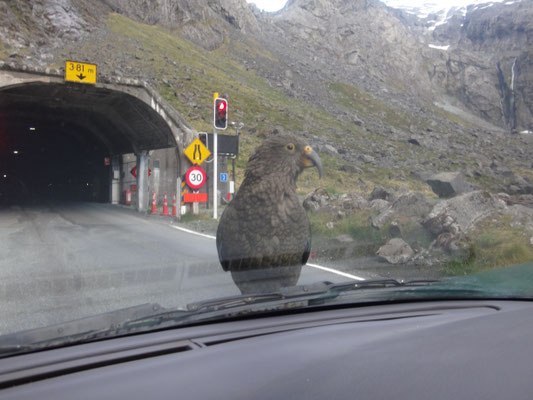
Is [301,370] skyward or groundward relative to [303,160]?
groundward

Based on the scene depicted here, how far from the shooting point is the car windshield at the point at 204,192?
385cm

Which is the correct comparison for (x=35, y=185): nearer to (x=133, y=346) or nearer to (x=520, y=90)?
(x=133, y=346)

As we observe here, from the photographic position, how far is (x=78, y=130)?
23875 mm

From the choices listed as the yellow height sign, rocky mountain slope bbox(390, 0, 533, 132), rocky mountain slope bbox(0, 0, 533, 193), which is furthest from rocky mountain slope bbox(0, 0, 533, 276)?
the yellow height sign

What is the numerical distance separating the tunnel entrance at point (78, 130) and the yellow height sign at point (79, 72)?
2.00 ft

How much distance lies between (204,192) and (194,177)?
73.6 inches

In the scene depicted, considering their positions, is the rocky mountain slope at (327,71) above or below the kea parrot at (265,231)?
above

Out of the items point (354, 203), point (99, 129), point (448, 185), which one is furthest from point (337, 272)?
point (99, 129)

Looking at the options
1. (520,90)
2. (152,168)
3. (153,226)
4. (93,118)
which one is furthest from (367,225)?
(520,90)

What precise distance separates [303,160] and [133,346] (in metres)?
2.85

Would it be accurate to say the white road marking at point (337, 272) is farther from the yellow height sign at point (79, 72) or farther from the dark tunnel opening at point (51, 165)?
the dark tunnel opening at point (51, 165)

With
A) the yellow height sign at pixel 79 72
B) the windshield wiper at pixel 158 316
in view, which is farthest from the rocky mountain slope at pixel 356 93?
the windshield wiper at pixel 158 316

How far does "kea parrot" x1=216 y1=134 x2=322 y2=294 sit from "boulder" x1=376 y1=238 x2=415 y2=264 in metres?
3.99

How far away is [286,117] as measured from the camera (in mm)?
35375
